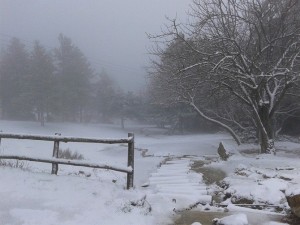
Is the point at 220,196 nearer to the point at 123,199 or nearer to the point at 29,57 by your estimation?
the point at 123,199

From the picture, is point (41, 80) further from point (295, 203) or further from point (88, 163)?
point (295, 203)

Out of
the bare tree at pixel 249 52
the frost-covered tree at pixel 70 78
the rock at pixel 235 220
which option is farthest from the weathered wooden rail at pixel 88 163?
the frost-covered tree at pixel 70 78

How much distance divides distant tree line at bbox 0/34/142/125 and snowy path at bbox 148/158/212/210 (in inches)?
1945

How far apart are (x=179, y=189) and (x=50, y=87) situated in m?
52.5

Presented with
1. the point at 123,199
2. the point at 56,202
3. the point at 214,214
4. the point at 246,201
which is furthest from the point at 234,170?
the point at 56,202

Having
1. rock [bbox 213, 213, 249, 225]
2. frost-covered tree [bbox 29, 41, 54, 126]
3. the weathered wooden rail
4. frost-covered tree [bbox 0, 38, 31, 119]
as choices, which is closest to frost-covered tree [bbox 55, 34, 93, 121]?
frost-covered tree [bbox 29, 41, 54, 126]

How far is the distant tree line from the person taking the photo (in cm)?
5809

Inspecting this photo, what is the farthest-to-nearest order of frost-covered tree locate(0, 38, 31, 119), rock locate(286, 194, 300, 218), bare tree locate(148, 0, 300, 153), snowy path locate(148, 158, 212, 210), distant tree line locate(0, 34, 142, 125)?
frost-covered tree locate(0, 38, 31, 119) < distant tree line locate(0, 34, 142, 125) < bare tree locate(148, 0, 300, 153) < snowy path locate(148, 158, 212, 210) < rock locate(286, 194, 300, 218)

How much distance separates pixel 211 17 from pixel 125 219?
1204cm

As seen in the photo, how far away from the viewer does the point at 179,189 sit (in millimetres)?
9336

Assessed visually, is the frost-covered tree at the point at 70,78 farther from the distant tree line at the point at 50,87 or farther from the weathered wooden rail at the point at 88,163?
the weathered wooden rail at the point at 88,163

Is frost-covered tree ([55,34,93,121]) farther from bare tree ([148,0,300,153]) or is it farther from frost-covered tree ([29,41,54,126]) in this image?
bare tree ([148,0,300,153])

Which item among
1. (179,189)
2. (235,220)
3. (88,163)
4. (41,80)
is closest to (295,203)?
(235,220)

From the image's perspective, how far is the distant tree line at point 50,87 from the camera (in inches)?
2287
